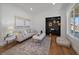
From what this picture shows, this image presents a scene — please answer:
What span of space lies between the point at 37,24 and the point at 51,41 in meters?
0.46

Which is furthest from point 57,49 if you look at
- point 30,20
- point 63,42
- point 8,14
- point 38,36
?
point 8,14

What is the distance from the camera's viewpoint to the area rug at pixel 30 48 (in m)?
1.78

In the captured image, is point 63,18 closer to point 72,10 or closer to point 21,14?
point 72,10

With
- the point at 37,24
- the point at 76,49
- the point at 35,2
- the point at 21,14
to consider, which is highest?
the point at 35,2

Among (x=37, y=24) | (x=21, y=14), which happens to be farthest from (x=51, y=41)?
(x=21, y=14)

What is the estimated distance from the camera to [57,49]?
185 cm

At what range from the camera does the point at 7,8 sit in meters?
1.79

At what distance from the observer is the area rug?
1.78 m

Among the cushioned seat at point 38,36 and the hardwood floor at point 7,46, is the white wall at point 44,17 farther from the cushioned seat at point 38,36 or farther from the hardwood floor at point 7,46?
the hardwood floor at point 7,46

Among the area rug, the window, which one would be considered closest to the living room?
the area rug

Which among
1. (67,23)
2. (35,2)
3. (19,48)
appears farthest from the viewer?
(67,23)

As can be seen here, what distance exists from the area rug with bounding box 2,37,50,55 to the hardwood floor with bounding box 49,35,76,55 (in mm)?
84

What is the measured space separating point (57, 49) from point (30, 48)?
20.2 inches

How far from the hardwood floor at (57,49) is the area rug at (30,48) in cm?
8
